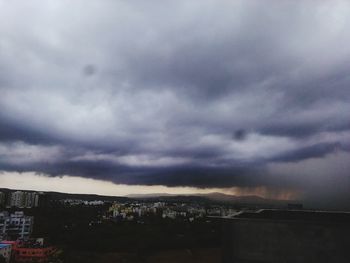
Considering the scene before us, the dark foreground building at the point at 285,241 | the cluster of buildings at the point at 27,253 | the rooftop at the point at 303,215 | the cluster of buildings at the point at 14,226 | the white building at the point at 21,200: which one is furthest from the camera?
the white building at the point at 21,200

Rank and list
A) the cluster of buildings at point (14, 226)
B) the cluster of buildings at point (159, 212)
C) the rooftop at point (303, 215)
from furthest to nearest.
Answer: the cluster of buildings at point (159, 212)
the cluster of buildings at point (14, 226)
the rooftop at point (303, 215)

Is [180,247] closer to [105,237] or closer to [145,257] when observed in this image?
[145,257]

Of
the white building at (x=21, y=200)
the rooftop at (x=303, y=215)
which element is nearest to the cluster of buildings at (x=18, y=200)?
the white building at (x=21, y=200)

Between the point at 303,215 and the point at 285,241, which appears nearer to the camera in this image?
the point at 285,241

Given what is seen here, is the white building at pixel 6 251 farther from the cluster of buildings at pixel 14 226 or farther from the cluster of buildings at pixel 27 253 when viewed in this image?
the cluster of buildings at pixel 14 226

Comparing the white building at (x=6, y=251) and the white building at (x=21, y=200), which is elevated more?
the white building at (x=21, y=200)

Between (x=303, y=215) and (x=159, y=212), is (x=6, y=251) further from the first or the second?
(x=159, y=212)

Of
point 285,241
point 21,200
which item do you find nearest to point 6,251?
point 285,241

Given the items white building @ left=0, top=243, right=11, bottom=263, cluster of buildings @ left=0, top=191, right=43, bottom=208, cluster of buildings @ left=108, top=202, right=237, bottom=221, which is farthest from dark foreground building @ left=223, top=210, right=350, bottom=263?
cluster of buildings @ left=0, top=191, right=43, bottom=208
